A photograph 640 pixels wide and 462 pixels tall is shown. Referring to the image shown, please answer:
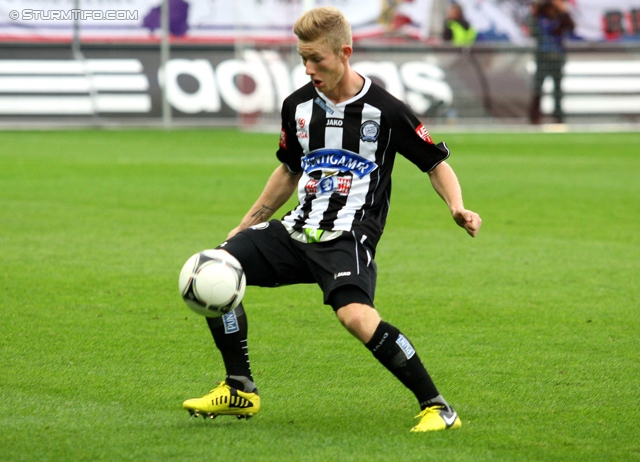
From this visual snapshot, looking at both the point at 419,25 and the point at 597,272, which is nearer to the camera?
the point at 597,272

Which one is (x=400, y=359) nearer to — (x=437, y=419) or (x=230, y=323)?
(x=437, y=419)

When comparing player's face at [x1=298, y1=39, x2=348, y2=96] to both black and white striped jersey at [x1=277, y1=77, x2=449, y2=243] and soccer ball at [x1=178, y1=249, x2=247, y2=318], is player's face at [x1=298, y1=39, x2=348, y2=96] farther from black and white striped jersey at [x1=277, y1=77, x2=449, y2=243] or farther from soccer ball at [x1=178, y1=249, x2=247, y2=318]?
soccer ball at [x1=178, y1=249, x2=247, y2=318]

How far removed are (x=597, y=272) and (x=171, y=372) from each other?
Result: 389cm

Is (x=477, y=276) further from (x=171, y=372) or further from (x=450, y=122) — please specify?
(x=450, y=122)

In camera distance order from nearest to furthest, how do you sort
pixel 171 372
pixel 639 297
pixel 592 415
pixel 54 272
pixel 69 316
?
1. pixel 592 415
2. pixel 171 372
3. pixel 69 316
4. pixel 639 297
5. pixel 54 272

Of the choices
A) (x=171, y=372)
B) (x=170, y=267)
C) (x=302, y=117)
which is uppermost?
(x=302, y=117)

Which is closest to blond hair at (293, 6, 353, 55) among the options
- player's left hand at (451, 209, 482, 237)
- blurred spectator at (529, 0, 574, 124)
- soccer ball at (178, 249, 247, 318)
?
player's left hand at (451, 209, 482, 237)

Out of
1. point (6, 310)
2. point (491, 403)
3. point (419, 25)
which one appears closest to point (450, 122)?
point (419, 25)

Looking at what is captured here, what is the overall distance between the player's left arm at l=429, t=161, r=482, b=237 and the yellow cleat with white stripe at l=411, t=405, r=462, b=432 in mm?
674

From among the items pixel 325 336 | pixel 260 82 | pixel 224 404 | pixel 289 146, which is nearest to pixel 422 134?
pixel 289 146

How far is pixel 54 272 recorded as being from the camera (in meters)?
7.77

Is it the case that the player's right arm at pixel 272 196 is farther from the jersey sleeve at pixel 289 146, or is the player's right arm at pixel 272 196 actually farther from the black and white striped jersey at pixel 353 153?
the black and white striped jersey at pixel 353 153

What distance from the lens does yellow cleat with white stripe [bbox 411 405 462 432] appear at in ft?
13.8

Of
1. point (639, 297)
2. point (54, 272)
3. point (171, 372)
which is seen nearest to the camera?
point (171, 372)
